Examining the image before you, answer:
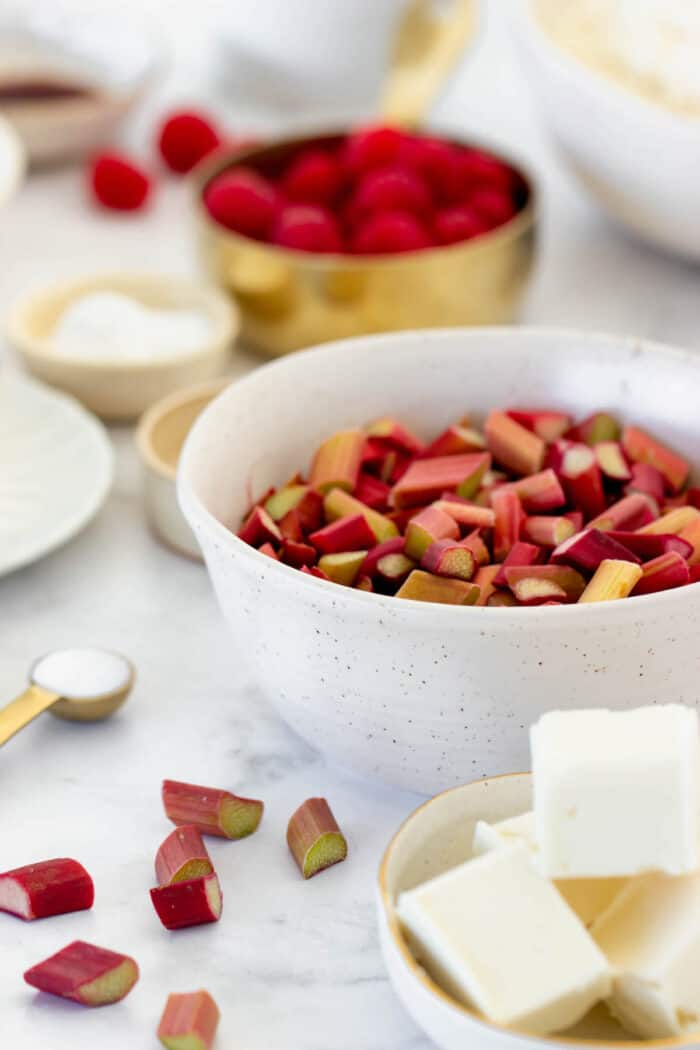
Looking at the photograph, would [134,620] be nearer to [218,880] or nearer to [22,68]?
[218,880]

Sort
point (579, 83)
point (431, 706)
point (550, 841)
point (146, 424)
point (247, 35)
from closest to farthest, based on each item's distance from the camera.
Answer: point (550, 841)
point (431, 706)
point (146, 424)
point (579, 83)
point (247, 35)

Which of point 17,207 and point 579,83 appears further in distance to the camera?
point 17,207

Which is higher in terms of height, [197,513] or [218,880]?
[197,513]

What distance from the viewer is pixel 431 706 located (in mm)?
688

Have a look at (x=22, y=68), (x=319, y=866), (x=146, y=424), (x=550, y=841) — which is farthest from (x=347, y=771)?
(x=22, y=68)

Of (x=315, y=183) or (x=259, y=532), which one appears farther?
(x=315, y=183)

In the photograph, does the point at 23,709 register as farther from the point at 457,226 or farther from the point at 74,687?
the point at 457,226

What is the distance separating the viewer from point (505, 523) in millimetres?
799

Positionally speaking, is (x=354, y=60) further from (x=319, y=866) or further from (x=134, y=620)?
(x=319, y=866)

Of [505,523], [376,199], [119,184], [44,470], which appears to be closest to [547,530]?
[505,523]

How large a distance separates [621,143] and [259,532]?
62cm

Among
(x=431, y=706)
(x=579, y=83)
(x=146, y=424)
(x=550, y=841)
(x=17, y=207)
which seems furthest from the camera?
(x=17, y=207)

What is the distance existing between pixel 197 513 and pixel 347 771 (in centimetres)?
16

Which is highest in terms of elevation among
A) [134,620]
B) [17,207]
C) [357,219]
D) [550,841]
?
[550,841]
